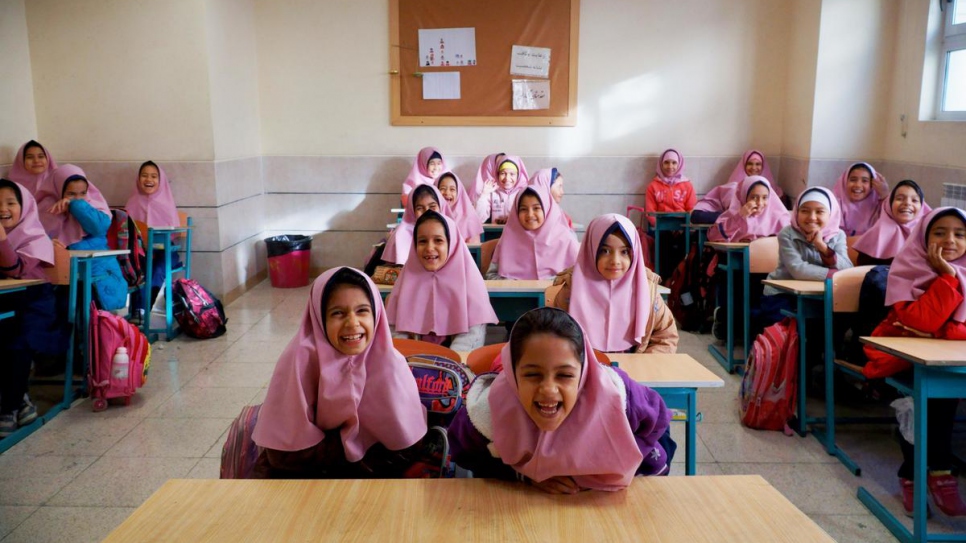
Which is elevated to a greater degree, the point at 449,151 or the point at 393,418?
the point at 449,151

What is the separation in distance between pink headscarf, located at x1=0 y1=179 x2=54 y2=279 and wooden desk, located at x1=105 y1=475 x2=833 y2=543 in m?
2.99

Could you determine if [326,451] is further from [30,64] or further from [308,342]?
[30,64]

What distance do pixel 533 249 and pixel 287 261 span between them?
11.4ft

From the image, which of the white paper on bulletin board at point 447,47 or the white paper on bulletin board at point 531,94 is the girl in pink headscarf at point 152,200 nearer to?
the white paper on bulletin board at point 447,47

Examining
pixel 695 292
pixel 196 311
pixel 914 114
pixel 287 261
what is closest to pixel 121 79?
pixel 287 261

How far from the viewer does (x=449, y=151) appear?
25.3 feet

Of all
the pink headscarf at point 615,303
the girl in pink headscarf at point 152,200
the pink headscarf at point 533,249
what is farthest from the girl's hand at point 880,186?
the girl in pink headscarf at point 152,200

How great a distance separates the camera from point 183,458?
347 cm

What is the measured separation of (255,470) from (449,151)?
6.05 metres

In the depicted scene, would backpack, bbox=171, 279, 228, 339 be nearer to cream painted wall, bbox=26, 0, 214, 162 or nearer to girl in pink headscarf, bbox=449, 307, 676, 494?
cream painted wall, bbox=26, 0, 214, 162

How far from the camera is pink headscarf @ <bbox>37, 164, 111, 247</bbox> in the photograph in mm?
5195

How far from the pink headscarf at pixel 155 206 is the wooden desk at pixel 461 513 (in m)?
4.97

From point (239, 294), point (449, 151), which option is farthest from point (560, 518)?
point (449, 151)

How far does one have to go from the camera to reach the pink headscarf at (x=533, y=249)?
4.54 meters
